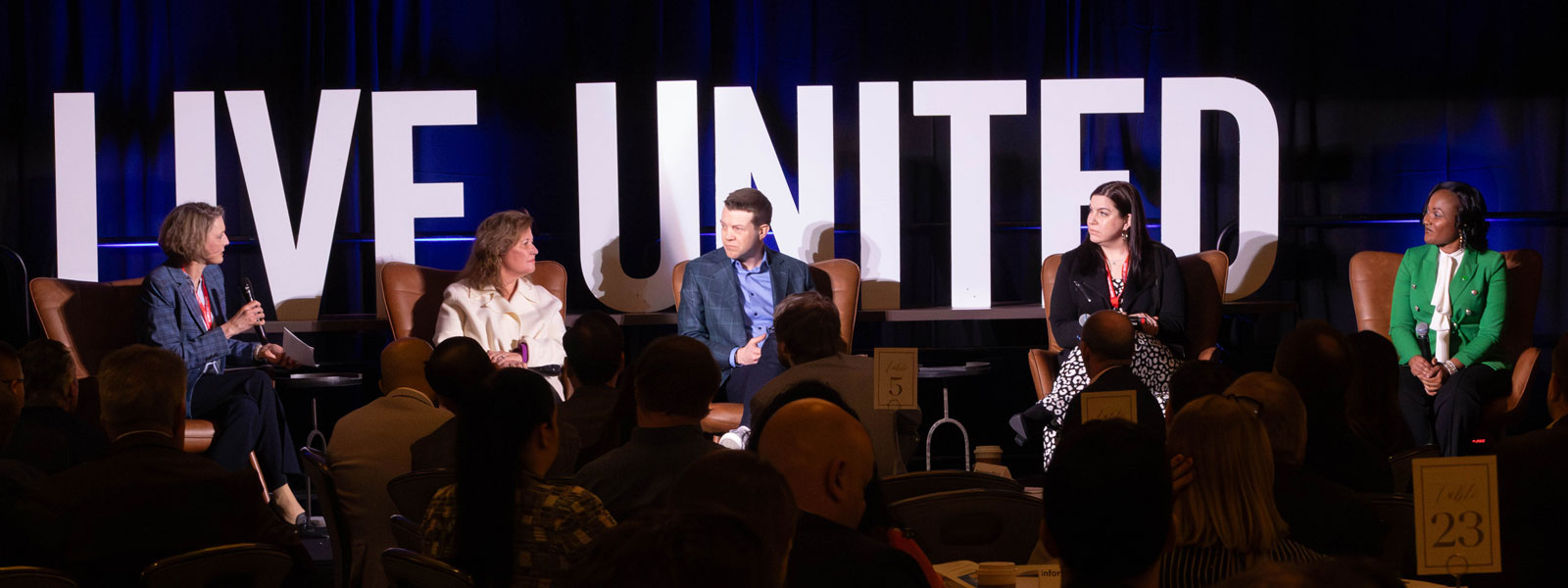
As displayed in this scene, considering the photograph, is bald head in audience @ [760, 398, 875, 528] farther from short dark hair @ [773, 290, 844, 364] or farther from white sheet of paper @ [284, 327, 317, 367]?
white sheet of paper @ [284, 327, 317, 367]

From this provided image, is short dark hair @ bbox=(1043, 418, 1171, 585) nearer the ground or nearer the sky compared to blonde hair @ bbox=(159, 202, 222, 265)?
nearer the ground

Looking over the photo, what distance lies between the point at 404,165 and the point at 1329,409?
175 inches

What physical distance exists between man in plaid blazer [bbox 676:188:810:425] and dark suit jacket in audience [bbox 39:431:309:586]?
2.95 meters

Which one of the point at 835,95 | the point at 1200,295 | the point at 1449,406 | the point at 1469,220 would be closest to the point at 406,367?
the point at 835,95

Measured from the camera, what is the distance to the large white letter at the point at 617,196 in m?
6.11

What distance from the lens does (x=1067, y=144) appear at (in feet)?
20.4

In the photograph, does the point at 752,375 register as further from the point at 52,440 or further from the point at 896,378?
the point at 52,440

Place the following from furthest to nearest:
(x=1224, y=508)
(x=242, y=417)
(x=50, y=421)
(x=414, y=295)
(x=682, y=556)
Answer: (x=414, y=295) < (x=242, y=417) < (x=50, y=421) < (x=1224, y=508) < (x=682, y=556)

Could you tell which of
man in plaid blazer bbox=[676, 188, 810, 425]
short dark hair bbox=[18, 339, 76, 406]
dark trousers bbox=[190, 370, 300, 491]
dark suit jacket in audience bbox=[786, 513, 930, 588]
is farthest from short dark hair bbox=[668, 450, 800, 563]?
dark trousers bbox=[190, 370, 300, 491]

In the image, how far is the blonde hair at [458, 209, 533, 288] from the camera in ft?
17.7

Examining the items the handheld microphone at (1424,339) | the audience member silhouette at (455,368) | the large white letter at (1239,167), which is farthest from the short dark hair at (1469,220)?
the audience member silhouette at (455,368)

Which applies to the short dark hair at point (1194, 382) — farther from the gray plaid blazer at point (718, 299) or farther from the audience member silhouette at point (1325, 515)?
the gray plaid blazer at point (718, 299)

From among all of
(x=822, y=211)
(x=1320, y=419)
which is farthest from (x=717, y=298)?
(x=1320, y=419)

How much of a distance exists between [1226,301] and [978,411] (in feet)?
4.33
